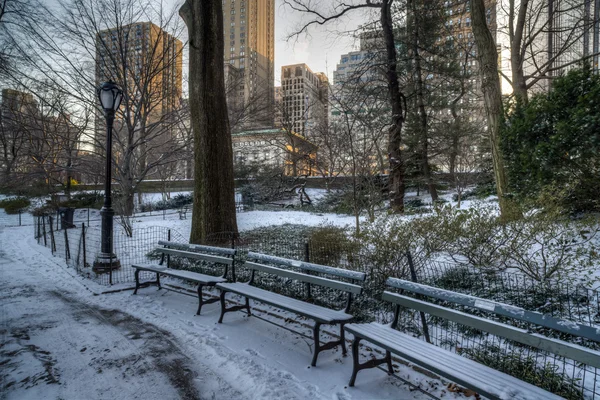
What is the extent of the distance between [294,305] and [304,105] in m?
23.8

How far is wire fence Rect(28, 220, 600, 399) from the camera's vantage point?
3162 millimetres

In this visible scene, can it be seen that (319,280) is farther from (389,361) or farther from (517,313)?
(517,313)

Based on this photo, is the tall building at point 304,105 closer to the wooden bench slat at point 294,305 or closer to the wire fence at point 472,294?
the wire fence at point 472,294

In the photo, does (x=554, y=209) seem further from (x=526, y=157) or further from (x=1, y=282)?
(x=1, y=282)

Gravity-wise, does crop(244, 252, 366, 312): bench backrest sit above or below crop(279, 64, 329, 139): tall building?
below

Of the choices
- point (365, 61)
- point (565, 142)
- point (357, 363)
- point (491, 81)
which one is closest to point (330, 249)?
point (357, 363)

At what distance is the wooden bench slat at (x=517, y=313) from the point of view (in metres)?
2.10

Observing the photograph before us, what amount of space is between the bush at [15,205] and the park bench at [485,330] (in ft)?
109

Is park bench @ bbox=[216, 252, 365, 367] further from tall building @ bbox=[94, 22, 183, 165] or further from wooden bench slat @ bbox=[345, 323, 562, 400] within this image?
tall building @ bbox=[94, 22, 183, 165]

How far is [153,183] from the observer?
37.4 m

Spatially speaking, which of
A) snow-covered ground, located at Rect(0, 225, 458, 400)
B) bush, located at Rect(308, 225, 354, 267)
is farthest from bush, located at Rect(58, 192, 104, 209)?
bush, located at Rect(308, 225, 354, 267)

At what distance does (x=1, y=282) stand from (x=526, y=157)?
1181 cm

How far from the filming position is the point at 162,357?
12.0ft

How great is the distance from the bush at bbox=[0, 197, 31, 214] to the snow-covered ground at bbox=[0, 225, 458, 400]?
92.2 feet
